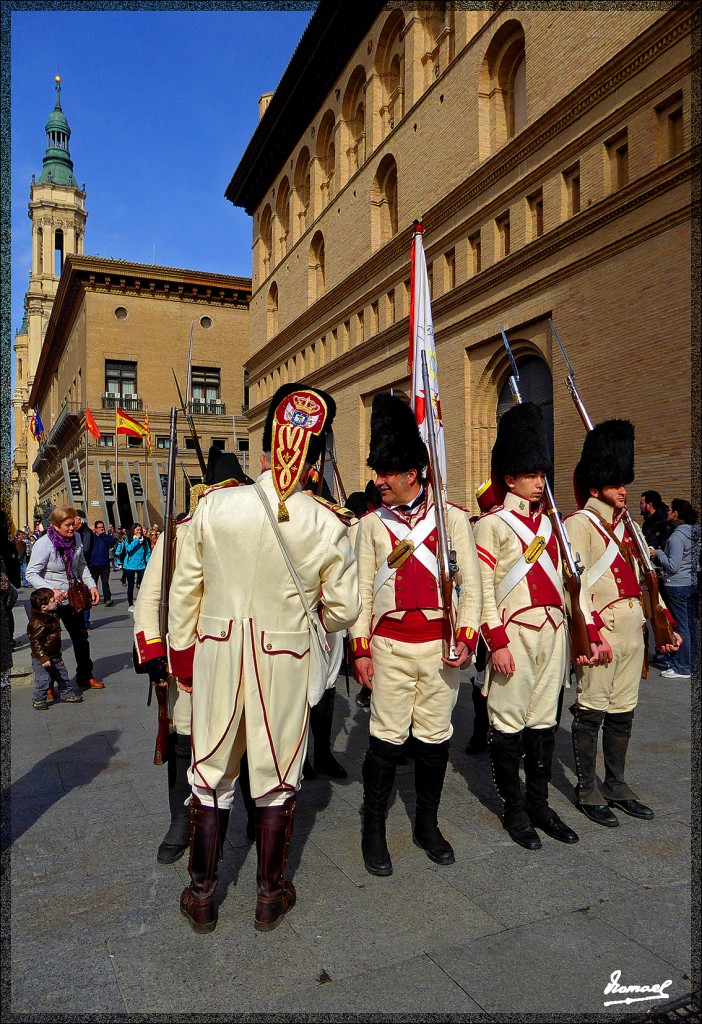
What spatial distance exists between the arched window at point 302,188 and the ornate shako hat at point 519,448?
28.5m

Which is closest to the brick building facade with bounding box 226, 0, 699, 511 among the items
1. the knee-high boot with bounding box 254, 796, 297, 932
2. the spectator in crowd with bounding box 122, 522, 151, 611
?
the spectator in crowd with bounding box 122, 522, 151, 611

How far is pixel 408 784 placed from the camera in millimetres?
4895

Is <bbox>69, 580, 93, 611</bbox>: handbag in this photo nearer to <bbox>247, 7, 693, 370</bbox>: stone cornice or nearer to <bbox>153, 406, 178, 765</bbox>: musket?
<bbox>153, 406, 178, 765</bbox>: musket

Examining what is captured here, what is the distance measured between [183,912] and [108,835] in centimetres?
108

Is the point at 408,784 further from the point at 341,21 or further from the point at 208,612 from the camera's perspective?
the point at 341,21

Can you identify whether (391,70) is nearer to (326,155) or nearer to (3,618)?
(326,155)

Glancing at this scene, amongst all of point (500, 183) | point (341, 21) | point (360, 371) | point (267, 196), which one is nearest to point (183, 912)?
point (500, 183)

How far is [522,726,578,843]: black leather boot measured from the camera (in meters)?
4.09

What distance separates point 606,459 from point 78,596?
→ 567 centimetres

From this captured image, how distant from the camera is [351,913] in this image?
10.5 feet

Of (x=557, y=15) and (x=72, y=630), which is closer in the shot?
(x=72, y=630)

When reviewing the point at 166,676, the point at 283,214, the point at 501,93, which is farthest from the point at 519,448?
the point at 283,214

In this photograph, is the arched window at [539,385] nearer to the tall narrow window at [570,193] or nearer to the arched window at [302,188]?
the tall narrow window at [570,193]

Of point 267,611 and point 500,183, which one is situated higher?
point 500,183
